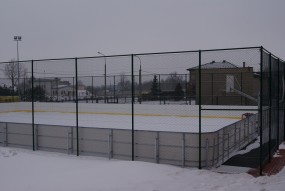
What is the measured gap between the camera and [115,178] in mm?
6473

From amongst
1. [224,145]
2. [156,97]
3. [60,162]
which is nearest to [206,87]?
[156,97]

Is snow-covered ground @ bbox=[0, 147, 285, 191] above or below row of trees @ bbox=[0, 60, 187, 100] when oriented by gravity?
below

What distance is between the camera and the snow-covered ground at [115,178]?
594cm

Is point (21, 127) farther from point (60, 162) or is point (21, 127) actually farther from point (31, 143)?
point (60, 162)

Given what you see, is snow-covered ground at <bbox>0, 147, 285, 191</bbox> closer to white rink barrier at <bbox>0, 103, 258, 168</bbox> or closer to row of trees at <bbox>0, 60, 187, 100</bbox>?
white rink barrier at <bbox>0, 103, 258, 168</bbox>

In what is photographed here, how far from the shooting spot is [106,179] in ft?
21.1

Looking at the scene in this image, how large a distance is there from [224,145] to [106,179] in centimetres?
340

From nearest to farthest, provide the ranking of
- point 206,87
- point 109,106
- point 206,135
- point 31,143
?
point 206,135, point 31,143, point 109,106, point 206,87

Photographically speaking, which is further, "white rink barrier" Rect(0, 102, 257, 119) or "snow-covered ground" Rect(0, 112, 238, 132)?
"white rink barrier" Rect(0, 102, 257, 119)

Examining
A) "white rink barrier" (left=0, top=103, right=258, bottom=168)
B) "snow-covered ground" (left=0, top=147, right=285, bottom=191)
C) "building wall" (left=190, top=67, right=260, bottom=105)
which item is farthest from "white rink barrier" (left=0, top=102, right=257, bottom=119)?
"snow-covered ground" (left=0, top=147, right=285, bottom=191)

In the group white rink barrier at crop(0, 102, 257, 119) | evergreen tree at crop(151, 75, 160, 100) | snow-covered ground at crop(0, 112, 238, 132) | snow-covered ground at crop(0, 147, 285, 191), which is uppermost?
evergreen tree at crop(151, 75, 160, 100)

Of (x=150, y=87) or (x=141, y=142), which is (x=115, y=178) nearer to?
(x=141, y=142)

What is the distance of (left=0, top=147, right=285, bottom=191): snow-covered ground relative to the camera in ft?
19.5

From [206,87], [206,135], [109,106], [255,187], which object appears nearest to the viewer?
[255,187]
